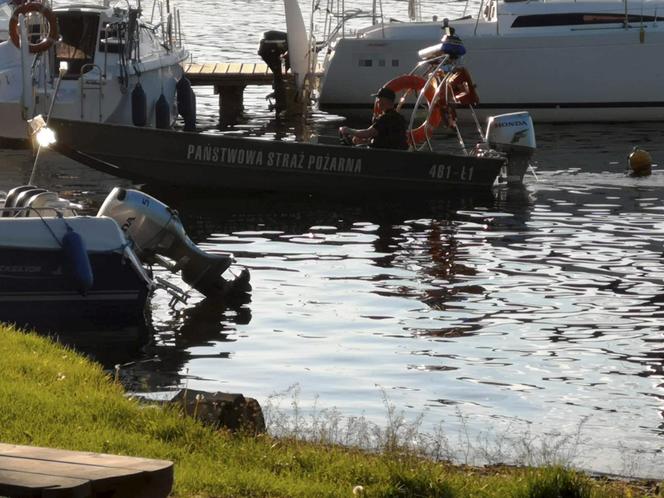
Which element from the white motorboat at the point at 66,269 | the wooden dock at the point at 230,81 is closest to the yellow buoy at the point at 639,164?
the wooden dock at the point at 230,81

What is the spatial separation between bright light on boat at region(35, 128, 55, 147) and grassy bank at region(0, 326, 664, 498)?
37.2 feet

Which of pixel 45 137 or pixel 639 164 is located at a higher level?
pixel 45 137

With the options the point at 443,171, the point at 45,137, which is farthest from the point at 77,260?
the point at 443,171

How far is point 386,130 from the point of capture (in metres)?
23.1

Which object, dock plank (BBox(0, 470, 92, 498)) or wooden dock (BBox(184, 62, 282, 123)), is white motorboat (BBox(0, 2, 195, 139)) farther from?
dock plank (BBox(0, 470, 92, 498))

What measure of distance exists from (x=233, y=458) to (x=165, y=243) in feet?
25.7

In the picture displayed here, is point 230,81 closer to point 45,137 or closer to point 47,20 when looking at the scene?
point 47,20

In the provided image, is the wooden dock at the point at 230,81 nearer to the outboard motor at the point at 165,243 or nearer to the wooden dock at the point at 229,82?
the wooden dock at the point at 229,82

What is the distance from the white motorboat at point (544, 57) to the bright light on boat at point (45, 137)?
39.9 feet

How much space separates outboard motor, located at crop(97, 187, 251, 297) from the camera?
1591cm

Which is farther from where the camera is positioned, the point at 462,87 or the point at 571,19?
the point at 571,19

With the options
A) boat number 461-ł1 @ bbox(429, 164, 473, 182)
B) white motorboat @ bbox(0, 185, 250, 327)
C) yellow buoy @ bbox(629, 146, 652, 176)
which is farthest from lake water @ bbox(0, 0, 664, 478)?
white motorboat @ bbox(0, 185, 250, 327)

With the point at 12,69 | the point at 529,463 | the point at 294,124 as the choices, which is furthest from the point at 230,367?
the point at 294,124

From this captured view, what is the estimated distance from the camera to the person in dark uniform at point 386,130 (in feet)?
73.8
